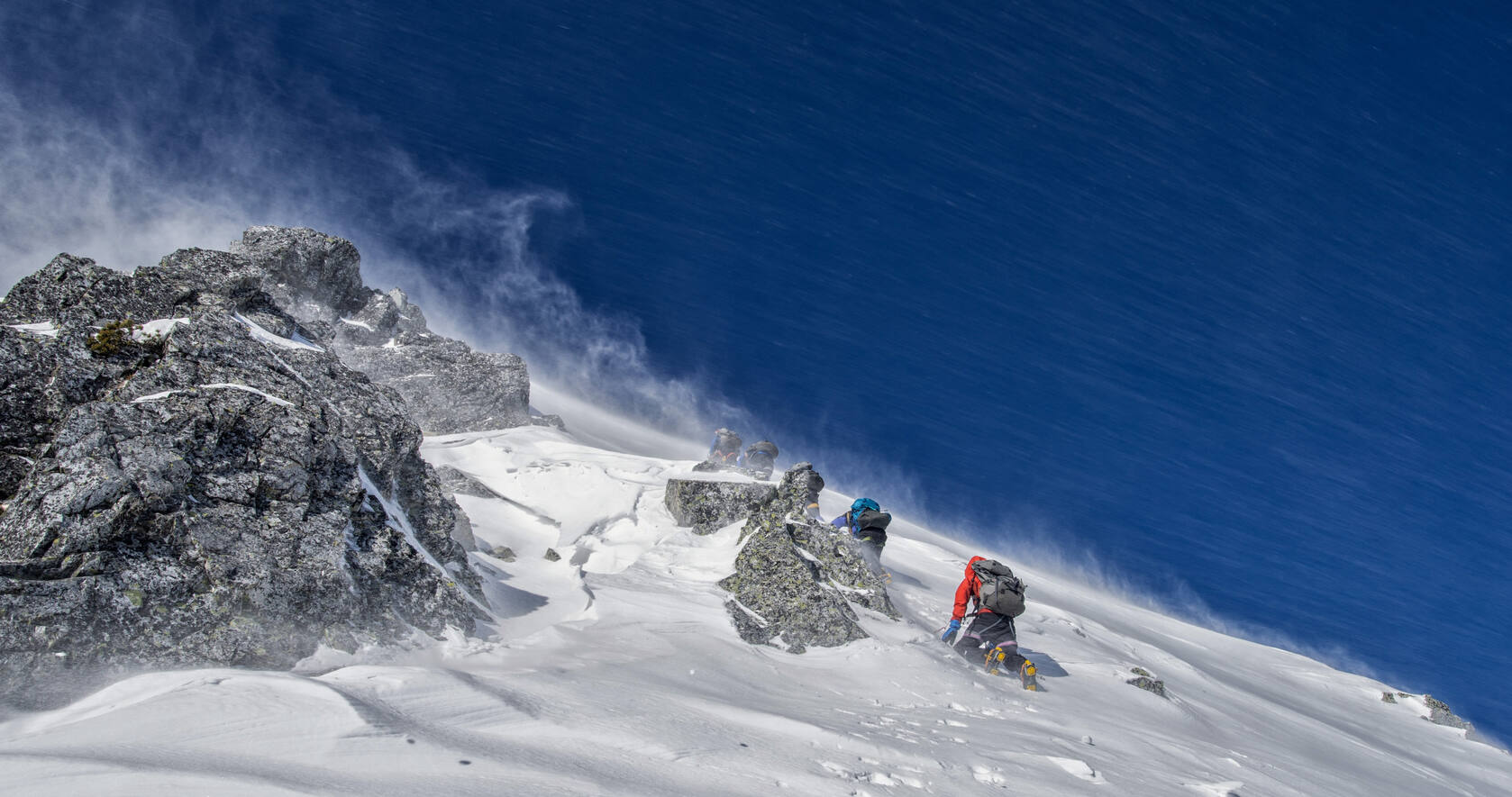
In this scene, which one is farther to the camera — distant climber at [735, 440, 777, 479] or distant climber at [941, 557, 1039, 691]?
distant climber at [735, 440, 777, 479]

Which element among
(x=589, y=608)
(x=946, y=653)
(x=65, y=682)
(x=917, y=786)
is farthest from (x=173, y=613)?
(x=946, y=653)

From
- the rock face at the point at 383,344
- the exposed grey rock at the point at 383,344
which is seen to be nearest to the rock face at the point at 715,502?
the rock face at the point at 383,344

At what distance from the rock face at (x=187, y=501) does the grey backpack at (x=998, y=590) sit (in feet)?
29.3

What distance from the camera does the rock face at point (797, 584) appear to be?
12648 mm

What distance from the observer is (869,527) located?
1895cm

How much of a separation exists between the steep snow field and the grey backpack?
1356 mm

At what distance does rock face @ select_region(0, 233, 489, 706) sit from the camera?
655 cm

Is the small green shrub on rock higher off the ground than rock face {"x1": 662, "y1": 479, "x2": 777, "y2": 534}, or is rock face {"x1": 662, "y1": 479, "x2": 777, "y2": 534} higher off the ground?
rock face {"x1": 662, "y1": 479, "x2": 777, "y2": 534}

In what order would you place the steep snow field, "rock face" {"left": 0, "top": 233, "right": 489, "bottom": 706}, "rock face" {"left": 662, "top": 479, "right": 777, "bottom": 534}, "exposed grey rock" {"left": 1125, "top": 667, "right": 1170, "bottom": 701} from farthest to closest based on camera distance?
"rock face" {"left": 662, "top": 479, "right": 777, "bottom": 534}
"exposed grey rock" {"left": 1125, "top": 667, "right": 1170, "bottom": 701}
"rock face" {"left": 0, "top": 233, "right": 489, "bottom": 706}
the steep snow field

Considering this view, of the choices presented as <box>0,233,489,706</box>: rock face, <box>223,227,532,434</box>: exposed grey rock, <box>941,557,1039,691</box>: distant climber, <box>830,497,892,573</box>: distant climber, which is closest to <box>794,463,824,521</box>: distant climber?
<box>830,497,892,573</box>: distant climber

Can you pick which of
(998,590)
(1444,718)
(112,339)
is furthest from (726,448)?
(1444,718)

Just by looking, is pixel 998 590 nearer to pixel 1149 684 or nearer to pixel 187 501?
pixel 1149 684

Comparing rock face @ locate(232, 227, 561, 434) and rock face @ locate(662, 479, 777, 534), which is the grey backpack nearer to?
rock face @ locate(662, 479, 777, 534)

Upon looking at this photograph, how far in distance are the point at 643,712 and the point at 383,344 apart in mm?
25835
